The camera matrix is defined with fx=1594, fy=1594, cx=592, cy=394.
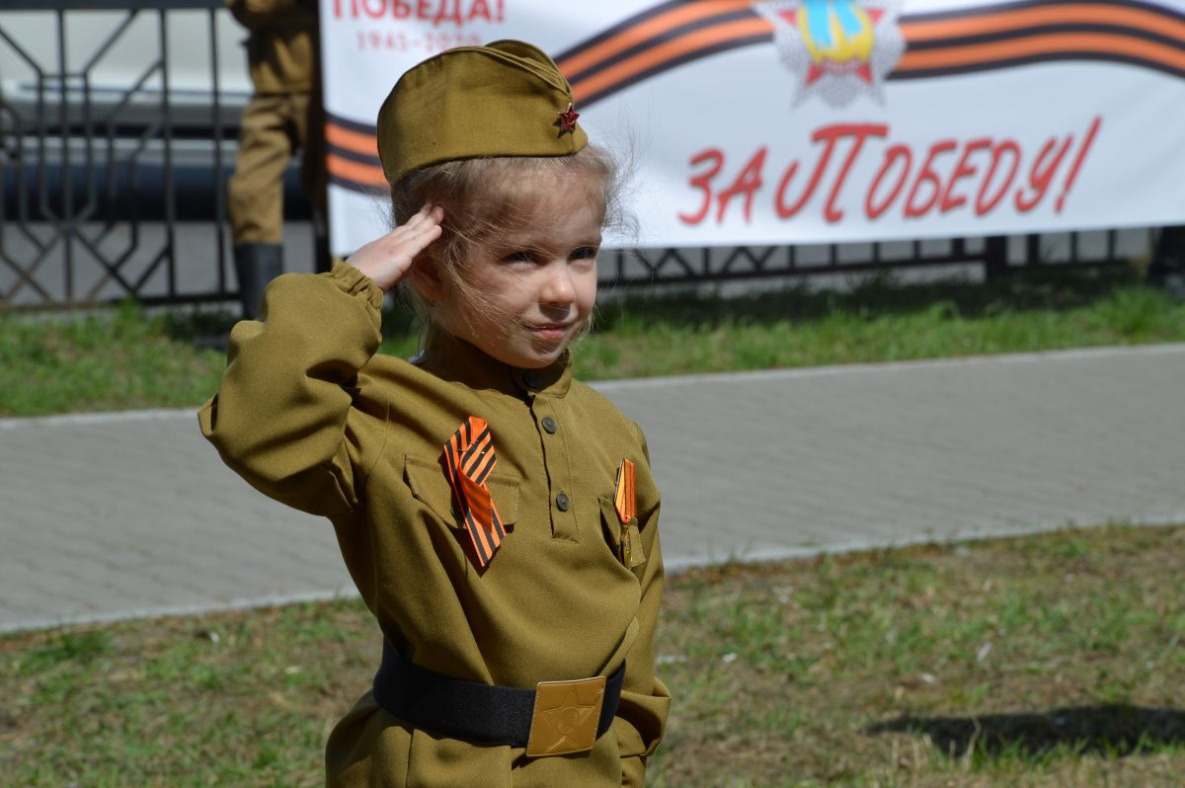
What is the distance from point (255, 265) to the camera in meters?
7.38

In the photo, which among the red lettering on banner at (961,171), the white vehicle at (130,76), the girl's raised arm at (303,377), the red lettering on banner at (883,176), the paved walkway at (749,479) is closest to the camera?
the girl's raised arm at (303,377)

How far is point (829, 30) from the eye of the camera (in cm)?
797

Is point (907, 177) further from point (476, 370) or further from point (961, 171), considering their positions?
point (476, 370)

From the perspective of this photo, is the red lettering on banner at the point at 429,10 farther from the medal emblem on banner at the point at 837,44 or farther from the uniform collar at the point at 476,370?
the uniform collar at the point at 476,370

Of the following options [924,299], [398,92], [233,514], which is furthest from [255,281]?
[398,92]

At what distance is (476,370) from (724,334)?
6.12 metres

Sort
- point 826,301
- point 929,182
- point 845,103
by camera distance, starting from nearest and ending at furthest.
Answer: point 845,103, point 929,182, point 826,301

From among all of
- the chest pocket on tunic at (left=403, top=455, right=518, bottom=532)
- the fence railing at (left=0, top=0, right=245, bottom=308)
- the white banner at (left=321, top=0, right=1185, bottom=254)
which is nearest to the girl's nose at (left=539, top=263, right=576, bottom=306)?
the chest pocket on tunic at (left=403, top=455, right=518, bottom=532)

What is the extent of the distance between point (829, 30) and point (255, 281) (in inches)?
122

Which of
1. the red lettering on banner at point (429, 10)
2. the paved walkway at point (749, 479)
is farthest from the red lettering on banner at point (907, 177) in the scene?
the red lettering on banner at point (429, 10)

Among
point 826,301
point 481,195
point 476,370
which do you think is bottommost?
point 826,301

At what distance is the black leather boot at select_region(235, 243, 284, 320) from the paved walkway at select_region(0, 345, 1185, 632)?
2.88 ft

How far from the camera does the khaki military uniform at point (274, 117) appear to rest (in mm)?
7195

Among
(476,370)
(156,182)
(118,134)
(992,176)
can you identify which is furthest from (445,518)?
(156,182)
